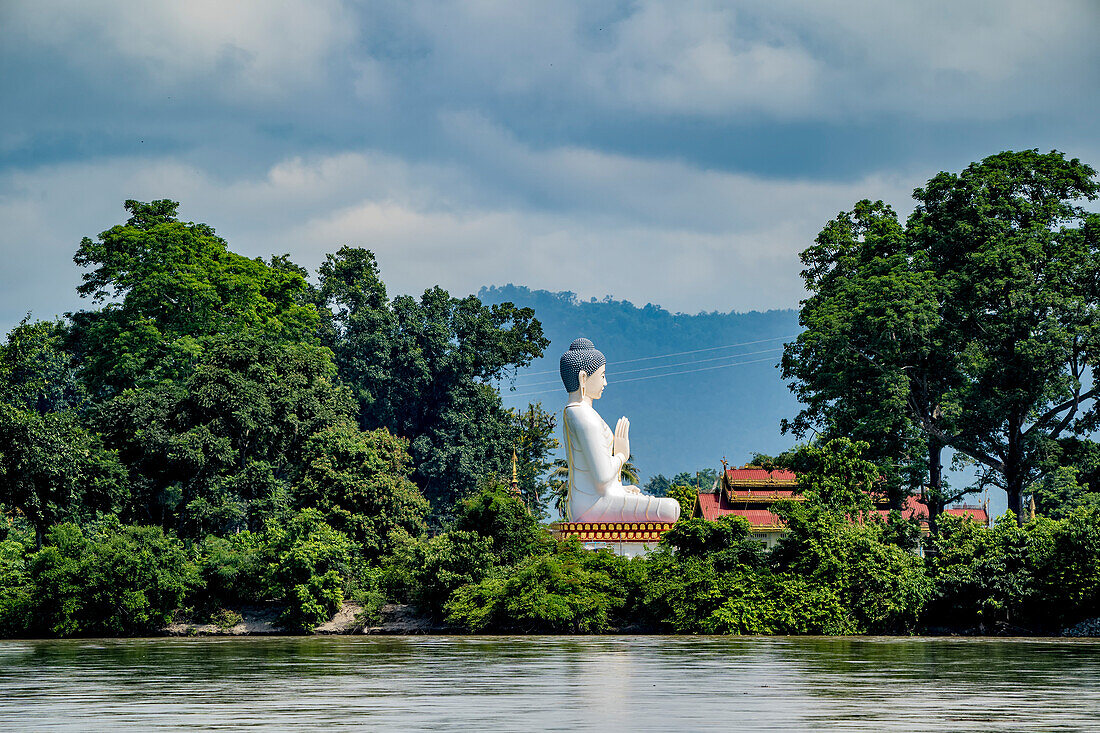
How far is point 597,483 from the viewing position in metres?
32.0

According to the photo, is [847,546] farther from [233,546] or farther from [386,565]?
[233,546]

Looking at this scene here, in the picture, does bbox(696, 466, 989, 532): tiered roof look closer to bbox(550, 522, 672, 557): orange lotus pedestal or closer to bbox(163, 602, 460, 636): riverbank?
bbox(550, 522, 672, 557): orange lotus pedestal

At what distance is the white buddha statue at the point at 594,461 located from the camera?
103 ft

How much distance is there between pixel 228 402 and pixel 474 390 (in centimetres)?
2063

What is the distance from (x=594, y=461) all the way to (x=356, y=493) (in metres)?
6.21

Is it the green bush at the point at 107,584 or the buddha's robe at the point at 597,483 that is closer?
the green bush at the point at 107,584

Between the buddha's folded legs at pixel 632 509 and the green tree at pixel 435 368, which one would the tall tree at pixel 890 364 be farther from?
the green tree at pixel 435 368

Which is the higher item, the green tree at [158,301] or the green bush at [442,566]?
the green tree at [158,301]

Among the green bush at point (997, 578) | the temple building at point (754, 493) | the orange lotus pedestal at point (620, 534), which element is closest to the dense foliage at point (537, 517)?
the green bush at point (997, 578)

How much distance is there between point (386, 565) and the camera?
2947 cm

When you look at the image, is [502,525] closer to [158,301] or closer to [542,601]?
[542,601]

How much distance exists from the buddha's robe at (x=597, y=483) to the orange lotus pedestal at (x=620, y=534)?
0.49 feet

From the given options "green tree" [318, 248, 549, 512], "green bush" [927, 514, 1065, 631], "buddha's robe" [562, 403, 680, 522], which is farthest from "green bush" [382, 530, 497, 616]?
"green tree" [318, 248, 549, 512]

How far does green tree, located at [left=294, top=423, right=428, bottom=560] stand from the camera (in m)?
32.5
